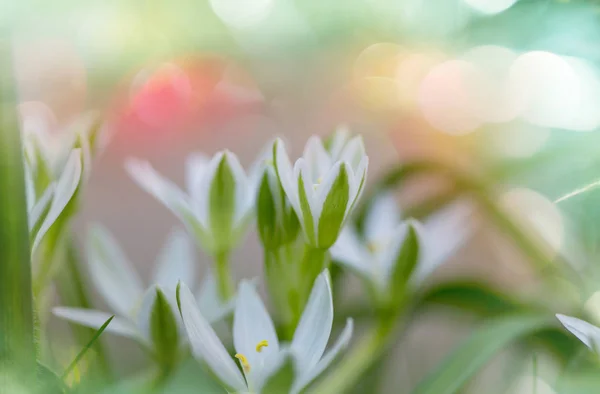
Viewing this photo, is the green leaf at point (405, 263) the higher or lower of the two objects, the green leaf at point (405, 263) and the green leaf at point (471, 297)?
the higher

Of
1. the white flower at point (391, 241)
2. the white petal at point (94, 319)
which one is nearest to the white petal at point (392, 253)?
the white flower at point (391, 241)

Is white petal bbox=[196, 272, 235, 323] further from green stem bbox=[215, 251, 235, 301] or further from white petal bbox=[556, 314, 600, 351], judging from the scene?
white petal bbox=[556, 314, 600, 351]

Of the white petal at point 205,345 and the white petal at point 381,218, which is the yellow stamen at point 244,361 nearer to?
the white petal at point 205,345

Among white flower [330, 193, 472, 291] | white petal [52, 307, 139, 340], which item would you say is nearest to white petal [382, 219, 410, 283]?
white flower [330, 193, 472, 291]

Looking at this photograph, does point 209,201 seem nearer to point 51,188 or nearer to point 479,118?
point 51,188

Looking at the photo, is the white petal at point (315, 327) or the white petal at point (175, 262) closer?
A: the white petal at point (315, 327)

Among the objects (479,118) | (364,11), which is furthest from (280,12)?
(479,118)
